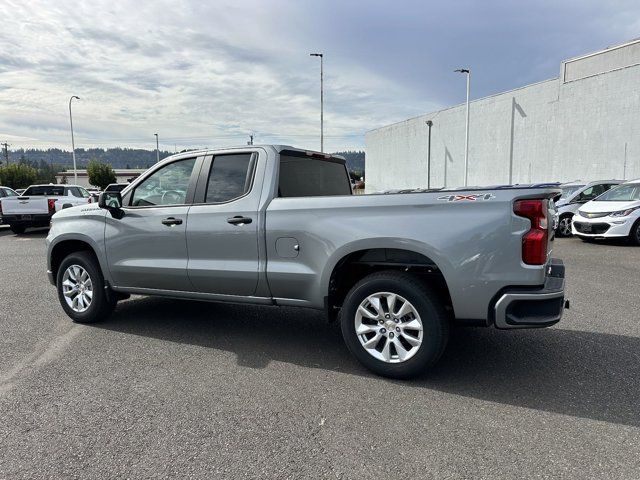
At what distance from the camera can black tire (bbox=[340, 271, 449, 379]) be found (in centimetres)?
368

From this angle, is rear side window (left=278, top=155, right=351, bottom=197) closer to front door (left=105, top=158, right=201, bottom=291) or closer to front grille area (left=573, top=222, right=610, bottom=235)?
front door (left=105, top=158, right=201, bottom=291)

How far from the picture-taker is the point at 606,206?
12203 mm

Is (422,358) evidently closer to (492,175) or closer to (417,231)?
(417,231)

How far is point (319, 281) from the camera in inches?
162

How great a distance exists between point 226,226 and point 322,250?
102 cm

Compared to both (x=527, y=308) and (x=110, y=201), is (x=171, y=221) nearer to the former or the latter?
(x=110, y=201)

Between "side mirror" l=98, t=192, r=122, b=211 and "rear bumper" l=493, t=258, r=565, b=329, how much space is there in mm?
3873

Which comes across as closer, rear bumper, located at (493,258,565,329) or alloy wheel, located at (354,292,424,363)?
rear bumper, located at (493,258,565,329)

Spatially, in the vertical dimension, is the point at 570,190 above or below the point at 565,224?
above

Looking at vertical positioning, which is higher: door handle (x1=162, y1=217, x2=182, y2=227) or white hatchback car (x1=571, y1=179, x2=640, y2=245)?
door handle (x1=162, y1=217, x2=182, y2=227)

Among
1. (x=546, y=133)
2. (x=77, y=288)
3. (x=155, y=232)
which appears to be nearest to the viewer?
(x=155, y=232)

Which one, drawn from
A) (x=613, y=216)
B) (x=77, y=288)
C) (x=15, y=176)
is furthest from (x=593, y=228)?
(x=15, y=176)

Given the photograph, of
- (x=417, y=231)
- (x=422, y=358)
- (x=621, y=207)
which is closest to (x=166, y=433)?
(x=422, y=358)

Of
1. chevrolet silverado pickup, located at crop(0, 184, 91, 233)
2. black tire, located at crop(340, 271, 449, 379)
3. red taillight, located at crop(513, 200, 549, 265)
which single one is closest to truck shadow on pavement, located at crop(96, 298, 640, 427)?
black tire, located at crop(340, 271, 449, 379)
